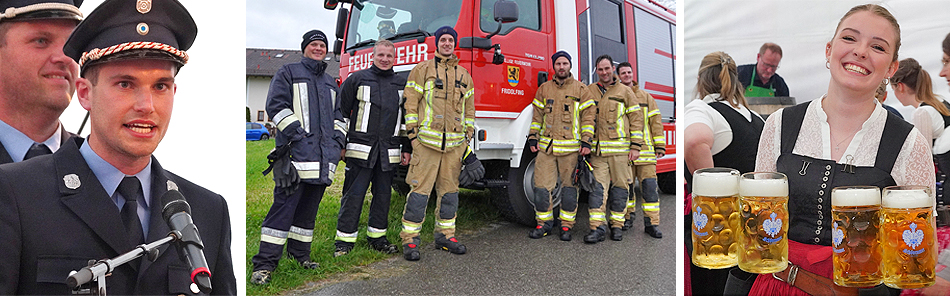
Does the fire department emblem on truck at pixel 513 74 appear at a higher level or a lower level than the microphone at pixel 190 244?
higher

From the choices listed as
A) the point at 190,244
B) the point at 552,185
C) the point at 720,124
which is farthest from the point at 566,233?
the point at 190,244

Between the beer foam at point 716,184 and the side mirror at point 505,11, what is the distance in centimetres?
225

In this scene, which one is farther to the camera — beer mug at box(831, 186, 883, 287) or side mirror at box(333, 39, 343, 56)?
side mirror at box(333, 39, 343, 56)

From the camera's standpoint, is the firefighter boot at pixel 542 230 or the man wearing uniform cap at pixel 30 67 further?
the firefighter boot at pixel 542 230

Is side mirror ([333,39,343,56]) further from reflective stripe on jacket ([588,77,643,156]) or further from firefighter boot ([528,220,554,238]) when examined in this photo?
firefighter boot ([528,220,554,238])

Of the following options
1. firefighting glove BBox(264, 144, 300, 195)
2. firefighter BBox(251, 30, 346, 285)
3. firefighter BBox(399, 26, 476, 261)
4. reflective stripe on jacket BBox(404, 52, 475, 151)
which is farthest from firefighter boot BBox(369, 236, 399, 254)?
firefighting glove BBox(264, 144, 300, 195)

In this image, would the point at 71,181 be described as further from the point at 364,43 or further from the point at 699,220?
the point at 364,43

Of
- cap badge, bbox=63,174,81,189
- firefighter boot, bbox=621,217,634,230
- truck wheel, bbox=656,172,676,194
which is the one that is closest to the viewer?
cap badge, bbox=63,174,81,189

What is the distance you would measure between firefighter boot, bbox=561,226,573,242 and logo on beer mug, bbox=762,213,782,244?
2.81 meters

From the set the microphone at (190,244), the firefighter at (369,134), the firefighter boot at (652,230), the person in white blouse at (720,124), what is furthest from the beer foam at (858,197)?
the firefighter boot at (652,230)

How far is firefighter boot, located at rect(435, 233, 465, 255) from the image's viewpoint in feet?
12.8

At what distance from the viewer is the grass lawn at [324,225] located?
3213 millimetres

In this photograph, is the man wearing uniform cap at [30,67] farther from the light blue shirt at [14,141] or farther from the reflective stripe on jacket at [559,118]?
the reflective stripe on jacket at [559,118]

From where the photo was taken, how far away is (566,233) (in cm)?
451
